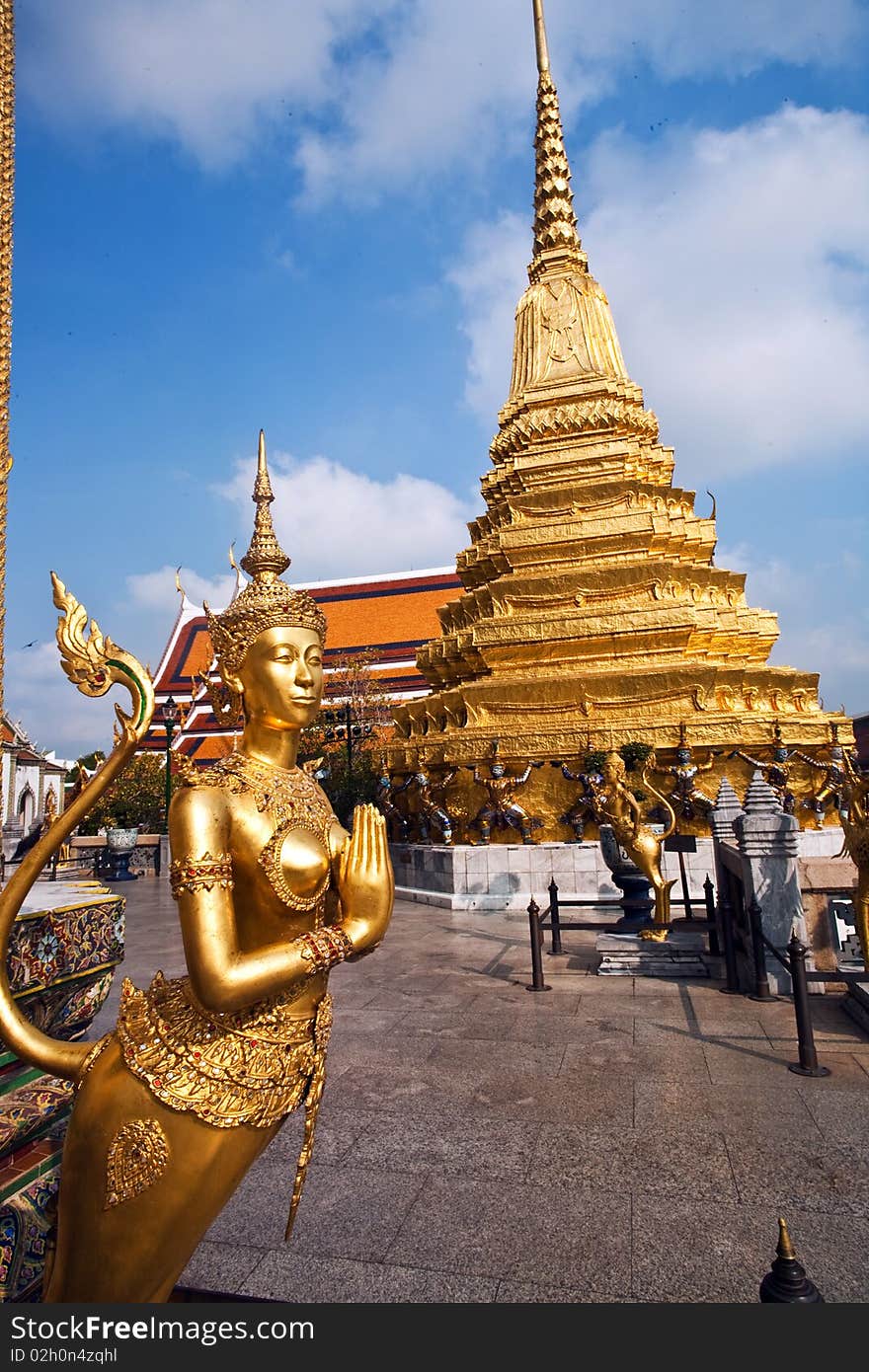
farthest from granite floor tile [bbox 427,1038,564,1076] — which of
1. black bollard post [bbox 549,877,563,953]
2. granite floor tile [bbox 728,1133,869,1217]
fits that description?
black bollard post [bbox 549,877,563,953]

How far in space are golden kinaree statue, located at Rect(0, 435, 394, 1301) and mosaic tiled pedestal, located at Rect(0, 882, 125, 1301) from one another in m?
0.59

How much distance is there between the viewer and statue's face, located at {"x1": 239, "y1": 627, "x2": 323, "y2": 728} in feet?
8.16

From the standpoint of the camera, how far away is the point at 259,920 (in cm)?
232

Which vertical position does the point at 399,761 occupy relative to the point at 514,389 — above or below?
below

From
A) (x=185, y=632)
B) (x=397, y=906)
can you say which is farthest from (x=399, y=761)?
(x=185, y=632)

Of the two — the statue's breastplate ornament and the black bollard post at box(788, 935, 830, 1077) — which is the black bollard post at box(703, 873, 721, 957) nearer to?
the black bollard post at box(788, 935, 830, 1077)

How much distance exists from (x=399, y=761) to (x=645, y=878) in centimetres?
883

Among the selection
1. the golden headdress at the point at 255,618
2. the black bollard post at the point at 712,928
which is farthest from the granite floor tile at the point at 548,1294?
the black bollard post at the point at 712,928

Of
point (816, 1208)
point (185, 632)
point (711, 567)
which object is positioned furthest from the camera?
point (185, 632)

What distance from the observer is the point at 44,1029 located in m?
3.28

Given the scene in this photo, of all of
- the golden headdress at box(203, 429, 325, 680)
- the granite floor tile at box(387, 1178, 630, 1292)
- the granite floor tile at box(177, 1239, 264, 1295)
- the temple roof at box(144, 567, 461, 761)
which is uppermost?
the temple roof at box(144, 567, 461, 761)

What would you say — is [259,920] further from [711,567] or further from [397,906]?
[711,567]

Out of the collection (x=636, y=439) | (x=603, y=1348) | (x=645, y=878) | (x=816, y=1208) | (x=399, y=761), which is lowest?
(x=816, y=1208)

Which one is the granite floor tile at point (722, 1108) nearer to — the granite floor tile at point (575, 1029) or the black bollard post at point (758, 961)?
the granite floor tile at point (575, 1029)
